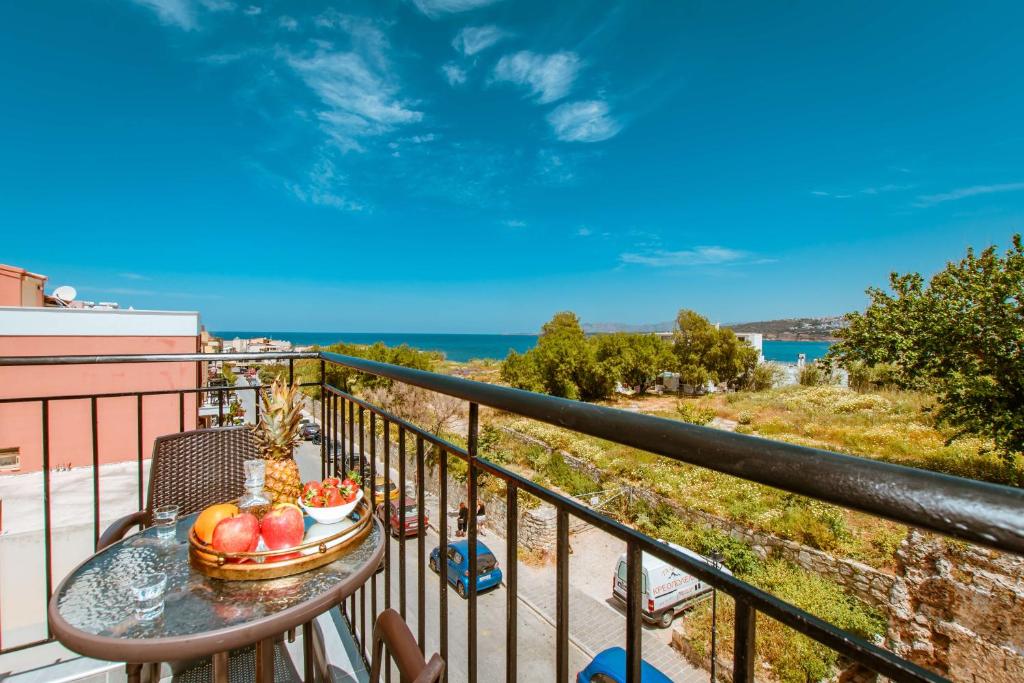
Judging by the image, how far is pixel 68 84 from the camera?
14.8 metres

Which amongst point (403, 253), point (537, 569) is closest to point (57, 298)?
point (537, 569)

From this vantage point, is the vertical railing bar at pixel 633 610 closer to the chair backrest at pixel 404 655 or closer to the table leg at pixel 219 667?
the chair backrest at pixel 404 655

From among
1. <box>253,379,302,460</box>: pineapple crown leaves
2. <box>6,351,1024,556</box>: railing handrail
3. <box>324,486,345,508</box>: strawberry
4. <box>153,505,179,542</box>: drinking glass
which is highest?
<box>6,351,1024,556</box>: railing handrail

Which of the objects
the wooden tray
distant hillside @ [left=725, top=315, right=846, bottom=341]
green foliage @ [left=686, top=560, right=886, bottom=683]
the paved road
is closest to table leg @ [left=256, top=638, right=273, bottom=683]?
the wooden tray

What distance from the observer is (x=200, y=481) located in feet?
5.77

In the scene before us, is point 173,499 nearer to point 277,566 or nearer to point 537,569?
point 277,566

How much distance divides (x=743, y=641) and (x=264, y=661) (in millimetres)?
1032

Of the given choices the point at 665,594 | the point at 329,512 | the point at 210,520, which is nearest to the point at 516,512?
the point at 329,512

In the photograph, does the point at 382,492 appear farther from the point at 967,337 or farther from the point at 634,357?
the point at 634,357

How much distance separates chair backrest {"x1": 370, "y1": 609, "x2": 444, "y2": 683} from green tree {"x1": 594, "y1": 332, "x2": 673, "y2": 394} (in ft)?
83.0

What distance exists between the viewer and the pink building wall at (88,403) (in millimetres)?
11047

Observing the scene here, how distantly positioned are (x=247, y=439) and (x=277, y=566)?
3.70 feet

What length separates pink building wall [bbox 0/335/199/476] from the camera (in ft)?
36.2

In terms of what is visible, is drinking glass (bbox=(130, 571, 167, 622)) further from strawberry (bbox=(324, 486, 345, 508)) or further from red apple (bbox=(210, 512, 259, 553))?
strawberry (bbox=(324, 486, 345, 508))
